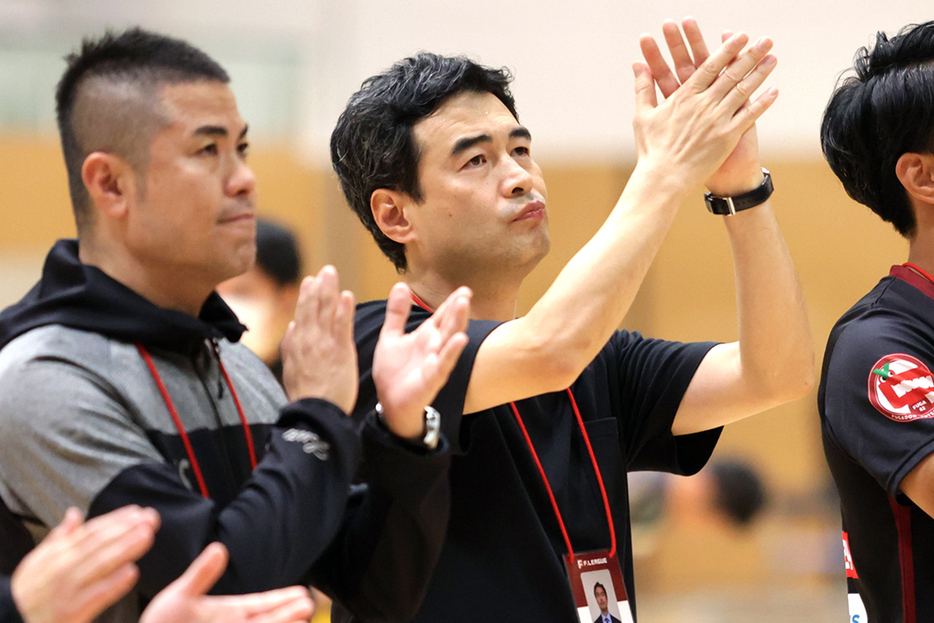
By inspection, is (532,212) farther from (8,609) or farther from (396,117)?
(8,609)

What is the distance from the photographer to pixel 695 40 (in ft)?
7.00

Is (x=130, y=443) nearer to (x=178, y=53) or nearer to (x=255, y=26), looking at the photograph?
(x=178, y=53)

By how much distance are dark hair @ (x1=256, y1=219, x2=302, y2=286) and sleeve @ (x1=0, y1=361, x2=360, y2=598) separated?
2683mm

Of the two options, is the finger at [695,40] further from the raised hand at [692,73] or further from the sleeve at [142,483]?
the sleeve at [142,483]

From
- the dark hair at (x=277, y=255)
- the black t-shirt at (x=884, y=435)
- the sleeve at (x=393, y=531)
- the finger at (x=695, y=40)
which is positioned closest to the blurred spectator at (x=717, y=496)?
the dark hair at (x=277, y=255)

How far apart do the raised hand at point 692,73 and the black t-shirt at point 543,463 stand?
0.42 m

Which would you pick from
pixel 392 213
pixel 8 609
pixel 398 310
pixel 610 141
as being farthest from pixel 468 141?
pixel 610 141

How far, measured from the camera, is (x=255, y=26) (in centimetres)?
756

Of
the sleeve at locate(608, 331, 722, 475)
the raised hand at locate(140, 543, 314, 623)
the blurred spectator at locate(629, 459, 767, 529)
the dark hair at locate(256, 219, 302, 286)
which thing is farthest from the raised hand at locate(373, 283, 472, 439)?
the blurred spectator at locate(629, 459, 767, 529)

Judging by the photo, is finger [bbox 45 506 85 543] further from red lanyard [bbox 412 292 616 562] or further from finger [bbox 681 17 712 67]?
finger [bbox 681 17 712 67]

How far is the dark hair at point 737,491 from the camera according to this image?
7.36 meters

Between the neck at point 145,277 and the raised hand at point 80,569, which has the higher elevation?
the neck at point 145,277

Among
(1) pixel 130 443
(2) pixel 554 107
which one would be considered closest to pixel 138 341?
(1) pixel 130 443

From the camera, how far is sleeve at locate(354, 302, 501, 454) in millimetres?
1965
